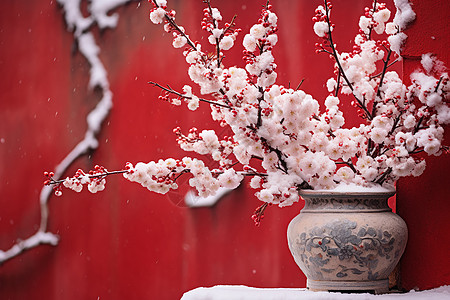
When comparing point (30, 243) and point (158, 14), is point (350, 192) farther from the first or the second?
point (30, 243)

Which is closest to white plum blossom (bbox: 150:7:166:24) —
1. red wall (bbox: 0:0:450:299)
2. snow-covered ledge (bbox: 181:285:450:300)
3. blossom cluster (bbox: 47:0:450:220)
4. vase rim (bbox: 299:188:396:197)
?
blossom cluster (bbox: 47:0:450:220)

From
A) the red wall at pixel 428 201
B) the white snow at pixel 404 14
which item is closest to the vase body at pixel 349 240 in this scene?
the red wall at pixel 428 201

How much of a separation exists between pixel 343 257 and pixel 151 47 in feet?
5.30

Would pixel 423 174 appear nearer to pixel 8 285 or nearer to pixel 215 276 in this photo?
pixel 215 276

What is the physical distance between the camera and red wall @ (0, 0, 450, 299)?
2.59 meters

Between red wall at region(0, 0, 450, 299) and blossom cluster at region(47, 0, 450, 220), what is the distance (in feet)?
3.58

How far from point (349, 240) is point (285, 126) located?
0.26m

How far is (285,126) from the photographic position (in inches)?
53.7

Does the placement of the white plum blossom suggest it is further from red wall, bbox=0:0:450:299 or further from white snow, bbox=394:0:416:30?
red wall, bbox=0:0:450:299

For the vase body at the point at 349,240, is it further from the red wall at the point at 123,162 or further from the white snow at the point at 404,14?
the red wall at the point at 123,162

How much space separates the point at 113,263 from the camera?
2.73m

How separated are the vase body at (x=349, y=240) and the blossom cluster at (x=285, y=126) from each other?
1.8 inches

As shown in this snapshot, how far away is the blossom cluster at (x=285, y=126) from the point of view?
1.34 metres

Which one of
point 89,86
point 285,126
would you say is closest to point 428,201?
point 285,126
